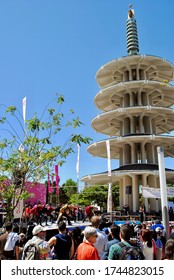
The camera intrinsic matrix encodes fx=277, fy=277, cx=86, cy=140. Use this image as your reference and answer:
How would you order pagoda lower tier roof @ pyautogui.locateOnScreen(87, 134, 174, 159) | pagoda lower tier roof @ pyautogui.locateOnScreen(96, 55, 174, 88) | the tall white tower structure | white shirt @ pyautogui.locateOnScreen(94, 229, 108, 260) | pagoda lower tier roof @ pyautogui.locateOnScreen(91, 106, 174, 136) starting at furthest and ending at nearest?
1. pagoda lower tier roof @ pyautogui.locateOnScreen(96, 55, 174, 88)
2. pagoda lower tier roof @ pyautogui.locateOnScreen(91, 106, 174, 136)
3. the tall white tower structure
4. pagoda lower tier roof @ pyautogui.locateOnScreen(87, 134, 174, 159)
5. white shirt @ pyautogui.locateOnScreen(94, 229, 108, 260)

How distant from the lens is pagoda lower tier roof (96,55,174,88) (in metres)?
37.0

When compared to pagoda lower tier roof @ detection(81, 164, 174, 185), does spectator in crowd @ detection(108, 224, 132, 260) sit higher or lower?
lower

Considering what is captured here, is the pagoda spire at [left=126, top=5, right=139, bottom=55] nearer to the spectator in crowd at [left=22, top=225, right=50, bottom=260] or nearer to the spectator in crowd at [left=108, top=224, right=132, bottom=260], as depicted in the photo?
the spectator in crowd at [left=22, top=225, right=50, bottom=260]

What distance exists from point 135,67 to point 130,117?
25.1 feet

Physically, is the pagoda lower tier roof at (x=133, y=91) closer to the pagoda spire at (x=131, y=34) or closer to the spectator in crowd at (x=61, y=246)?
the pagoda spire at (x=131, y=34)

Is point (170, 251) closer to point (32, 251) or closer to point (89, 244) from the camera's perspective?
point (89, 244)

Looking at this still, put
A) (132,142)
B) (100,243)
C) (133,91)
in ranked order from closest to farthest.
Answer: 1. (100,243)
2. (132,142)
3. (133,91)

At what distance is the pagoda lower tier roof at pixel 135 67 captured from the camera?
3697 cm

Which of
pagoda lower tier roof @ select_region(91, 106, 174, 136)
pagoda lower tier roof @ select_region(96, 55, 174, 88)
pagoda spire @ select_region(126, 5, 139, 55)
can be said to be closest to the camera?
pagoda lower tier roof @ select_region(91, 106, 174, 136)

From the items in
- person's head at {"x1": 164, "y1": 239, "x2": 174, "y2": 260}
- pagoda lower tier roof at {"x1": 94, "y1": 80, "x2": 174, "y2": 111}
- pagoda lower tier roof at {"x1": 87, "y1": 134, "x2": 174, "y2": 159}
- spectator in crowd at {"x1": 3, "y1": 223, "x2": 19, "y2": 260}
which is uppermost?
pagoda lower tier roof at {"x1": 94, "y1": 80, "x2": 174, "y2": 111}

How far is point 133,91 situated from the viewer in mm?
37812

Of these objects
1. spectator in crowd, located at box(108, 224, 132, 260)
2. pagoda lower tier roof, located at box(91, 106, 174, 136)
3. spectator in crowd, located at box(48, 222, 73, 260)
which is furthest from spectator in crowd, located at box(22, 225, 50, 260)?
pagoda lower tier roof, located at box(91, 106, 174, 136)

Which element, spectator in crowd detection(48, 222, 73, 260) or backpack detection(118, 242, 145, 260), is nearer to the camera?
backpack detection(118, 242, 145, 260)

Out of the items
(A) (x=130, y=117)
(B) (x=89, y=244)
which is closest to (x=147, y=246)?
(B) (x=89, y=244)
